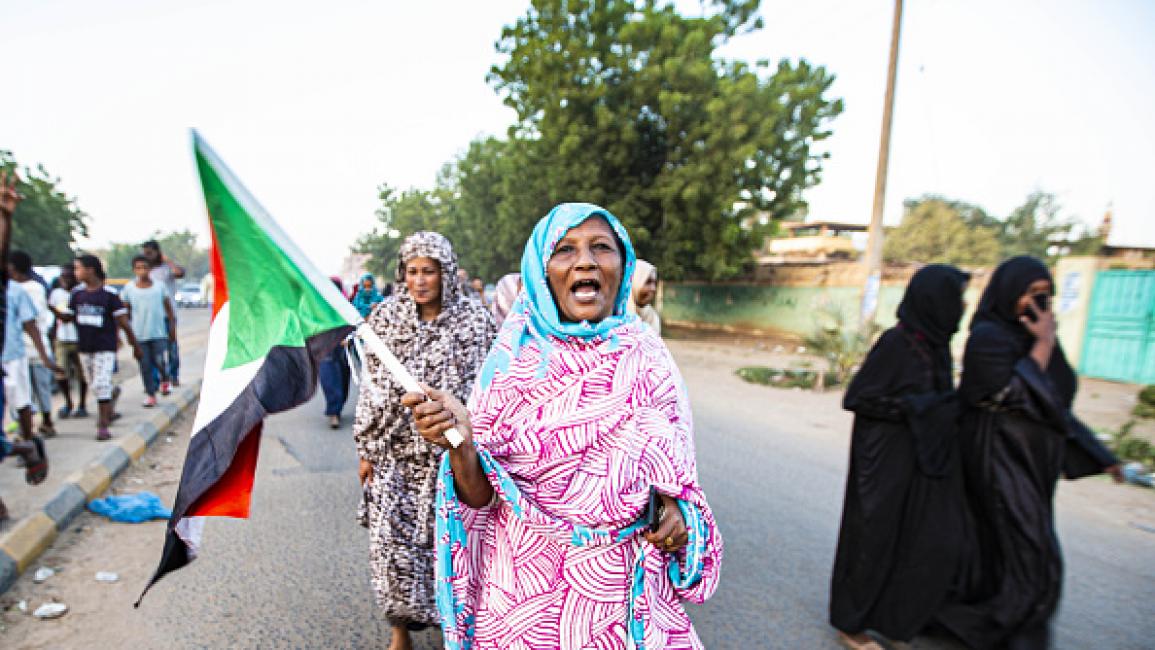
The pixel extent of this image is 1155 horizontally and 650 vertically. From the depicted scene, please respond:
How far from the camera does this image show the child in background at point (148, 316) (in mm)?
6945

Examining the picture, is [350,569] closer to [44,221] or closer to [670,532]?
[670,532]

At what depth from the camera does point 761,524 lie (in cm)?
434

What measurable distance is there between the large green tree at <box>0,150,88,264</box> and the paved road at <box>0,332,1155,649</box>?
3779cm

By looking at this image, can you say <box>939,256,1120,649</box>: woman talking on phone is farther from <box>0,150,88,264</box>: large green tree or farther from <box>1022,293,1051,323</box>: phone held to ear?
<box>0,150,88,264</box>: large green tree

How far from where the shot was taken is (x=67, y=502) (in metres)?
4.03

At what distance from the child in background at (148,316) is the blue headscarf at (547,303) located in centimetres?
702

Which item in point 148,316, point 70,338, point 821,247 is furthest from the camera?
point 821,247

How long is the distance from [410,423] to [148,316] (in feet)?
19.9

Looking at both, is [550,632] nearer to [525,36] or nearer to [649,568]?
[649,568]

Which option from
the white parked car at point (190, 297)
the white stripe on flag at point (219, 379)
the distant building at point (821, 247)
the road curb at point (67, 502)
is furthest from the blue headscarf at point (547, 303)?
the white parked car at point (190, 297)

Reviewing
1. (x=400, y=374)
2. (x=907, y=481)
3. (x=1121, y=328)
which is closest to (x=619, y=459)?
(x=400, y=374)

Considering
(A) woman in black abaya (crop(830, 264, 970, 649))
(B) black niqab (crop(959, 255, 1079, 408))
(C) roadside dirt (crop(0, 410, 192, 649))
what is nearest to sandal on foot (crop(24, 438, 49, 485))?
(C) roadside dirt (crop(0, 410, 192, 649))

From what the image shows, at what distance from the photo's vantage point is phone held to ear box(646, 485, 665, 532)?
157cm

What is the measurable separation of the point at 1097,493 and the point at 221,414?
706 cm
